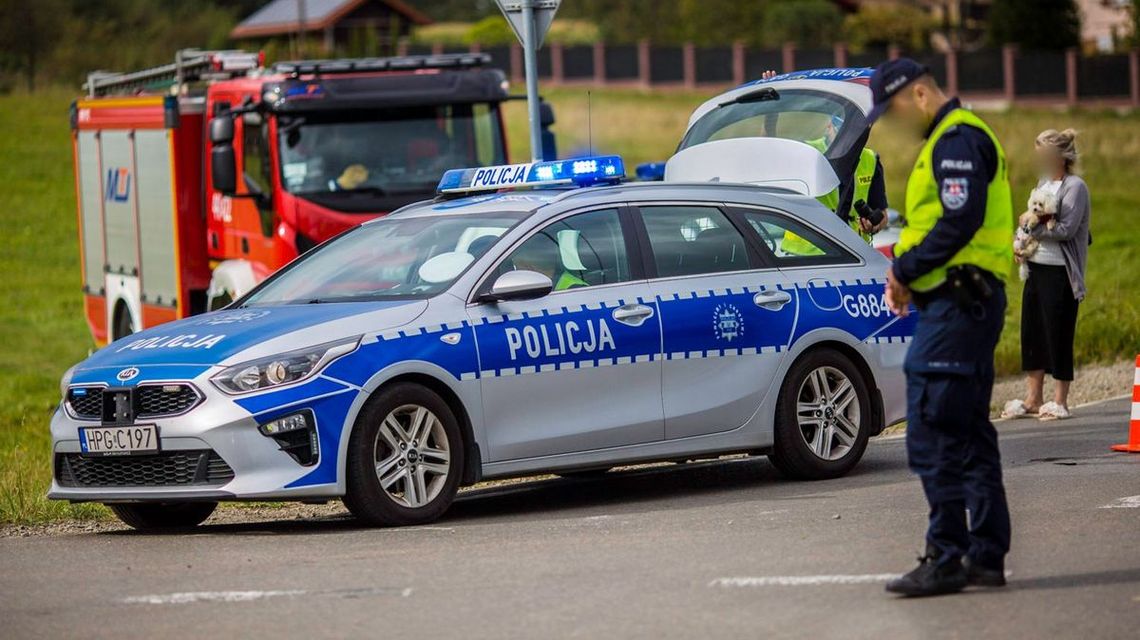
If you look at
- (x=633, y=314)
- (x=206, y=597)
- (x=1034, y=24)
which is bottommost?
(x=206, y=597)

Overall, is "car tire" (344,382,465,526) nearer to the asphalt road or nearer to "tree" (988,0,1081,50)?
the asphalt road

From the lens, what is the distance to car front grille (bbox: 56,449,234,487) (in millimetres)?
8438

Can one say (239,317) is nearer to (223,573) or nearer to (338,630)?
(223,573)

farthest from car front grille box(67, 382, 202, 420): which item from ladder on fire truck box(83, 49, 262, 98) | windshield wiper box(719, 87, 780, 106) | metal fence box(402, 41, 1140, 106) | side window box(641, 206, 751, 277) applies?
metal fence box(402, 41, 1140, 106)

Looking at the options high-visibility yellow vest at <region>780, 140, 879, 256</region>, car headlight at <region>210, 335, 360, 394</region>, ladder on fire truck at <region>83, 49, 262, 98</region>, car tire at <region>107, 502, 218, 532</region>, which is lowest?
car tire at <region>107, 502, 218, 532</region>

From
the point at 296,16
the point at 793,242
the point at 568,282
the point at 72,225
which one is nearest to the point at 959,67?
the point at 72,225

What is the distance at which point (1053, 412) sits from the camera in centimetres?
1259

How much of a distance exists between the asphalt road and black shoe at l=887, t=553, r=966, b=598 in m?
0.06

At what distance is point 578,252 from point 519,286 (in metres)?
0.68

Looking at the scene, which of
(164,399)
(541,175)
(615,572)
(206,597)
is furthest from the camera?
(541,175)

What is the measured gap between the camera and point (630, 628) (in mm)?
6242

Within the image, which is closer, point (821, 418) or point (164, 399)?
point (164, 399)

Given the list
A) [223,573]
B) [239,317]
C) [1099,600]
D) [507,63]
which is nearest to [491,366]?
[239,317]

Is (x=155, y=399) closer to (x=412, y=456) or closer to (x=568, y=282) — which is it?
(x=412, y=456)
